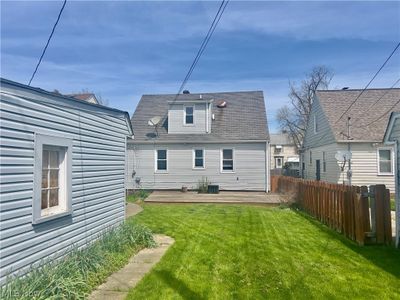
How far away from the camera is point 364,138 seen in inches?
771

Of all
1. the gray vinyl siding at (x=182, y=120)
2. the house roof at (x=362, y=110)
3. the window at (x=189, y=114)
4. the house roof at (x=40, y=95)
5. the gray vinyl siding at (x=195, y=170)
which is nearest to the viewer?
the house roof at (x=40, y=95)

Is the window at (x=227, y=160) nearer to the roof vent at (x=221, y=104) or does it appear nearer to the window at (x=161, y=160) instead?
the window at (x=161, y=160)

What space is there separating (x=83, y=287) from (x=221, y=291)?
1972mm

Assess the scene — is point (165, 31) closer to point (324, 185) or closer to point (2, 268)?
point (324, 185)

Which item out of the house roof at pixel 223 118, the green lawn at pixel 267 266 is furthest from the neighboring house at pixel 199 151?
the green lawn at pixel 267 266

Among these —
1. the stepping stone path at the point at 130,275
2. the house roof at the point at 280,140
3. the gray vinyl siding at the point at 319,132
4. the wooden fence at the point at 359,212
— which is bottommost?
the stepping stone path at the point at 130,275

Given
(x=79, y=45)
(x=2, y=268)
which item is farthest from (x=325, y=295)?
(x=79, y=45)

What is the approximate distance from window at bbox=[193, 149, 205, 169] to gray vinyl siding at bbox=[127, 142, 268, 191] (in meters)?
0.20

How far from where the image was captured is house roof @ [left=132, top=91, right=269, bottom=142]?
2195 cm

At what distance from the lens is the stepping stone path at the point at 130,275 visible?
505 cm

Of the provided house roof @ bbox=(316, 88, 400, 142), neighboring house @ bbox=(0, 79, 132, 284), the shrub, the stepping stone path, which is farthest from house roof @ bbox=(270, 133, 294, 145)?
the stepping stone path

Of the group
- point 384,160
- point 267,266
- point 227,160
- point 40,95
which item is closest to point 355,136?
point 384,160

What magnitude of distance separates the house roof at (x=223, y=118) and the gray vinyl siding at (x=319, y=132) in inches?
145

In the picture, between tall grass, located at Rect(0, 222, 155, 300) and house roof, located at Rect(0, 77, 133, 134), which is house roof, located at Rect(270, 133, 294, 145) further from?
house roof, located at Rect(0, 77, 133, 134)
